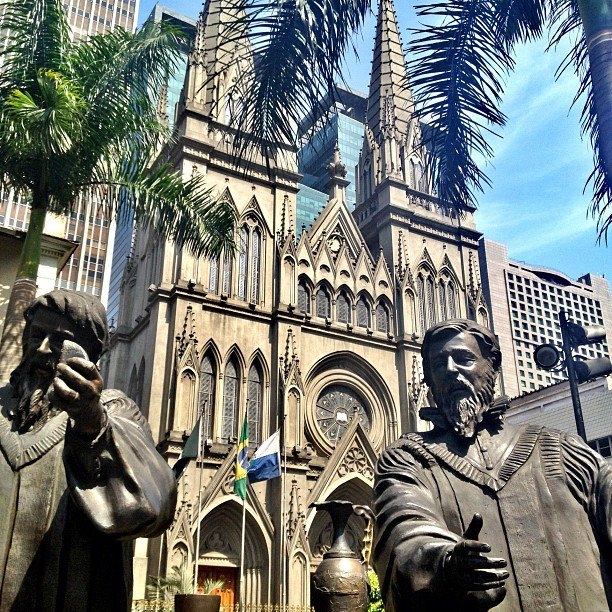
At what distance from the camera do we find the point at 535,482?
8.27ft

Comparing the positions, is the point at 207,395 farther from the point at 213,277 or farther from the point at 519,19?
the point at 519,19

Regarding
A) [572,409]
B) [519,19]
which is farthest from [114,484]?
[572,409]

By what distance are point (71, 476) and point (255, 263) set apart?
78.1 feet

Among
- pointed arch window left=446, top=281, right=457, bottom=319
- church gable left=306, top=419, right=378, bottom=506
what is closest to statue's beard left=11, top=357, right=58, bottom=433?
church gable left=306, top=419, right=378, bottom=506

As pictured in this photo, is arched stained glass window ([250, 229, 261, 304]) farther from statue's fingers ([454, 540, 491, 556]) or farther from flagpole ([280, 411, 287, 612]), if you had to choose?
statue's fingers ([454, 540, 491, 556])

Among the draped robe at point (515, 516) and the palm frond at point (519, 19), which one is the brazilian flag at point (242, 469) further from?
the draped robe at point (515, 516)

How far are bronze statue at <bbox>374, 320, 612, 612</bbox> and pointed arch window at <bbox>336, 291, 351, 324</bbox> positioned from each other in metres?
24.4

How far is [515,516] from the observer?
8.04 feet

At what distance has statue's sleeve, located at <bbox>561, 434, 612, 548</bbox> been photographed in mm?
2385

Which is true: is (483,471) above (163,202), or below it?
below

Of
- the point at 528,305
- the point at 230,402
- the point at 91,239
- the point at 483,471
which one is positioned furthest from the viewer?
the point at 528,305

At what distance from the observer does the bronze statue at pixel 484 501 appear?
2.16 metres

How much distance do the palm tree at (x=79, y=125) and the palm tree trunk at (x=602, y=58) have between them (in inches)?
254

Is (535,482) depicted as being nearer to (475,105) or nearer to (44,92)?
(475,105)
